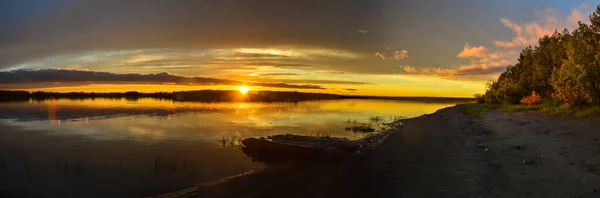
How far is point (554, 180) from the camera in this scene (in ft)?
38.3

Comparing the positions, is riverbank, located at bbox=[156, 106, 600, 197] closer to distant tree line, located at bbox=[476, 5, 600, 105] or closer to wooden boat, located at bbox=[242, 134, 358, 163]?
wooden boat, located at bbox=[242, 134, 358, 163]

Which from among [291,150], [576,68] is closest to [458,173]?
[291,150]

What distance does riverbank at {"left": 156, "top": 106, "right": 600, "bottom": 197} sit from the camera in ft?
38.7

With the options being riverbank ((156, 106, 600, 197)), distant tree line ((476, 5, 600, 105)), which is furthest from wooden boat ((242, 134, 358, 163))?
distant tree line ((476, 5, 600, 105))

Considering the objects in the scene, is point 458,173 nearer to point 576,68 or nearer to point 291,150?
point 291,150

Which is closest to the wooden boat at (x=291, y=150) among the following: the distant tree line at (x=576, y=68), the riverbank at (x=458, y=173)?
the riverbank at (x=458, y=173)

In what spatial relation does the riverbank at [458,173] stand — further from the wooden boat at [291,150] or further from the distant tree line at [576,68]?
the distant tree line at [576,68]


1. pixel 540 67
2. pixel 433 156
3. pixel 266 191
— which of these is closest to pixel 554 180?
pixel 433 156

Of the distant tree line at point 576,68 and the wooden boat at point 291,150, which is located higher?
the distant tree line at point 576,68

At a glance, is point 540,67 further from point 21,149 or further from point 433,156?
point 21,149

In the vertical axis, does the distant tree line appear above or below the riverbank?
above

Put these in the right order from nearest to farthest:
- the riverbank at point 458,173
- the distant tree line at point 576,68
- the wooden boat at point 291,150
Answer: the riverbank at point 458,173, the wooden boat at point 291,150, the distant tree line at point 576,68

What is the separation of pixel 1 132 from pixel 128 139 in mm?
16936

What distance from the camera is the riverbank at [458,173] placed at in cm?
1178
